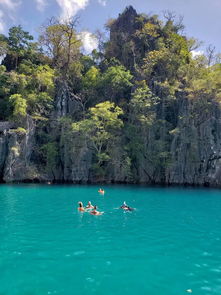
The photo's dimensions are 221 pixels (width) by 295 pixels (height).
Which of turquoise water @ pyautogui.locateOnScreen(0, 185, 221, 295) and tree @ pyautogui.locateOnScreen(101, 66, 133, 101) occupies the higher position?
tree @ pyautogui.locateOnScreen(101, 66, 133, 101)

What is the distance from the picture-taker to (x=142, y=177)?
4338 centimetres

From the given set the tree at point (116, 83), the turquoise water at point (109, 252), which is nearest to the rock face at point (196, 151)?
the tree at point (116, 83)

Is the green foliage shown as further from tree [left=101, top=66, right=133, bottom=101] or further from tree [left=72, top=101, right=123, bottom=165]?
tree [left=101, top=66, right=133, bottom=101]

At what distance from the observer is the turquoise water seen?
860 cm

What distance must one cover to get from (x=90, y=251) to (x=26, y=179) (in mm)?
31041

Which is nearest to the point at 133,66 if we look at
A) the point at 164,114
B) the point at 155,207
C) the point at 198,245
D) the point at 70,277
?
the point at 164,114

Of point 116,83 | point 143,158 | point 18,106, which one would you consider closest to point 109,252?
point 143,158

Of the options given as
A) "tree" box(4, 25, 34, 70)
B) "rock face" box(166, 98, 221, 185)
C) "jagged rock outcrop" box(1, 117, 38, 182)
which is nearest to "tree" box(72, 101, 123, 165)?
"jagged rock outcrop" box(1, 117, 38, 182)

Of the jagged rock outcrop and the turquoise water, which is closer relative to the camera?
the turquoise water

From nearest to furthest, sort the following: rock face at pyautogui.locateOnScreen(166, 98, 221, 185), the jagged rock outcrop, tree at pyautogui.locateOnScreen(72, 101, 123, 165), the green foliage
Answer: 1. the jagged rock outcrop
2. the green foliage
3. tree at pyautogui.locateOnScreen(72, 101, 123, 165)
4. rock face at pyautogui.locateOnScreen(166, 98, 221, 185)

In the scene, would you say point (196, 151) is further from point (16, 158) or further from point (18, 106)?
point (18, 106)

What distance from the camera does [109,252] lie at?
38.3 feet

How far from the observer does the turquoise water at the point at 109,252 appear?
8.60m

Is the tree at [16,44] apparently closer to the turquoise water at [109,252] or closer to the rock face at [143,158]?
the rock face at [143,158]
